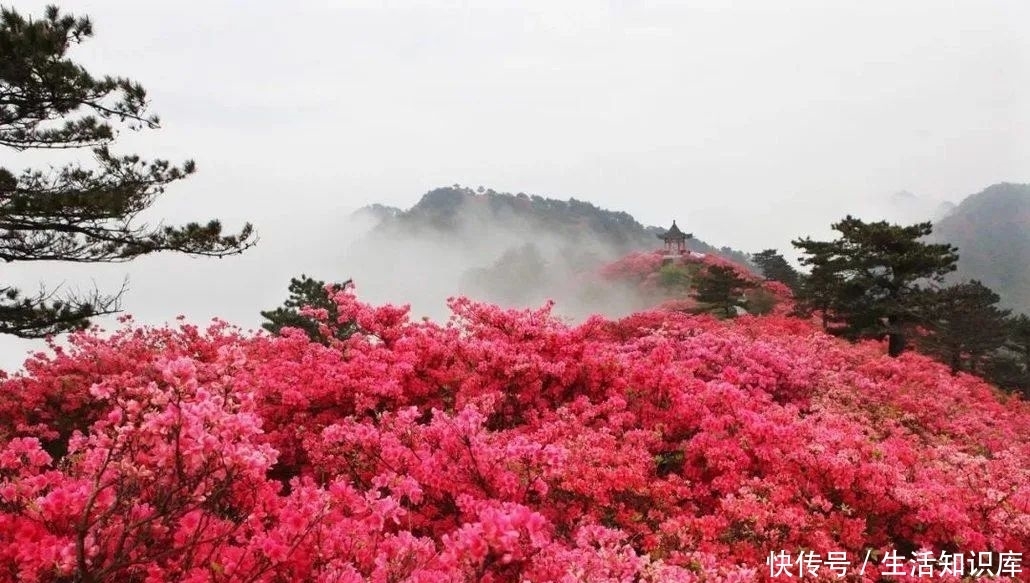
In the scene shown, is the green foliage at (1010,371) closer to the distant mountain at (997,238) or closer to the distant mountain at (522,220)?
the distant mountain at (997,238)

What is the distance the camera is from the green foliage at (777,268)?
164 feet

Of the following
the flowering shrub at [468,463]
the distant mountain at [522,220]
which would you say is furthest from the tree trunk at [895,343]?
the distant mountain at [522,220]

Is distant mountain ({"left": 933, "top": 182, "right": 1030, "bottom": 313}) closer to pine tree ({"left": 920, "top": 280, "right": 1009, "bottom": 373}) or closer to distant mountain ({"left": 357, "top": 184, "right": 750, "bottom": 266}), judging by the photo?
distant mountain ({"left": 357, "top": 184, "right": 750, "bottom": 266})

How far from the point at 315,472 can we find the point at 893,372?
14932 mm

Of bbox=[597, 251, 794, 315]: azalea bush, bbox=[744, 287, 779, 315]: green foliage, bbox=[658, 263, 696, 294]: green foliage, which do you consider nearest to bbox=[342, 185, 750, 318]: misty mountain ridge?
bbox=[597, 251, 794, 315]: azalea bush

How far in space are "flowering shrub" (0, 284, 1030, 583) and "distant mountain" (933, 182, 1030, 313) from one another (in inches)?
3701

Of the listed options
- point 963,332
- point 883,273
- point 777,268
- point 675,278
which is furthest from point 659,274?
point 883,273

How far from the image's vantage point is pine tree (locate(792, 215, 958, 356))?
22.2 metres

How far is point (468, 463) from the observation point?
5824 mm

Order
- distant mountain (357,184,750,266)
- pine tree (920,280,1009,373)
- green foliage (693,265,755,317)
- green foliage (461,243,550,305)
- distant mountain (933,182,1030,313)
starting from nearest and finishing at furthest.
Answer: pine tree (920,280,1009,373) → green foliage (693,265,755,317) → green foliage (461,243,550,305) → distant mountain (933,182,1030,313) → distant mountain (357,184,750,266)

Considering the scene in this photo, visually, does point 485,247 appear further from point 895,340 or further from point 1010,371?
point 895,340

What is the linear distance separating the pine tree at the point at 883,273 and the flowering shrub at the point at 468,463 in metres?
9.50

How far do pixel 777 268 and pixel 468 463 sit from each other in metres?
51.5

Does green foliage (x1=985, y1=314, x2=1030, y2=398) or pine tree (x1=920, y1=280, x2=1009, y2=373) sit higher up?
pine tree (x1=920, y1=280, x2=1009, y2=373)
